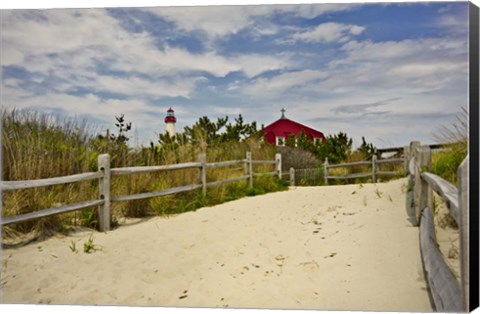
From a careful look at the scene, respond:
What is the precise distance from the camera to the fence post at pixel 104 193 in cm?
453

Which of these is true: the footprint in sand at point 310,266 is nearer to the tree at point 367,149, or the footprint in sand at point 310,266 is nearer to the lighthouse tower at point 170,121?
the tree at point 367,149

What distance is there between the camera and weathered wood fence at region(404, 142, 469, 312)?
6.85 ft

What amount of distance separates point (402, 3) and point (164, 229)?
299 cm

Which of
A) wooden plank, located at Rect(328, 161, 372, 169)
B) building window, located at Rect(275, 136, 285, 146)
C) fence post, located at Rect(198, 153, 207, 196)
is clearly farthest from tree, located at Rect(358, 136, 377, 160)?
fence post, located at Rect(198, 153, 207, 196)

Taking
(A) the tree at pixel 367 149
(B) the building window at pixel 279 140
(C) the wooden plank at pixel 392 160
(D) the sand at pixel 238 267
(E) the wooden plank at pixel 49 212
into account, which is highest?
(B) the building window at pixel 279 140

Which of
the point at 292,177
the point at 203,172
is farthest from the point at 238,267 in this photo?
the point at 292,177

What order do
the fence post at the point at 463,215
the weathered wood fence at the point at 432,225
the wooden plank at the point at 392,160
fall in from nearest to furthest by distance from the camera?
1. the fence post at the point at 463,215
2. the weathered wood fence at the point at 432,225
3. the wooden plank at the point at 392,160

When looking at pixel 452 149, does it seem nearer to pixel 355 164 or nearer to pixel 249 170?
pixel 355 164

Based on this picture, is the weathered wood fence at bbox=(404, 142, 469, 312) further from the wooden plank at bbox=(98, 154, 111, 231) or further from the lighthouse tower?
the wooden plank at bbox=(98, 154, 111, 231)

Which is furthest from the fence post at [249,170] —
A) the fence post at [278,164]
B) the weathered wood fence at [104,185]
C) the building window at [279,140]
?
the building window at [279,140]

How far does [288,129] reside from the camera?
4.26m

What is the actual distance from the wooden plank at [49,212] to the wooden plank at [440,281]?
3.01 m

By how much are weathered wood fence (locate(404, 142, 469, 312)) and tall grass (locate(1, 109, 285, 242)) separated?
187cm

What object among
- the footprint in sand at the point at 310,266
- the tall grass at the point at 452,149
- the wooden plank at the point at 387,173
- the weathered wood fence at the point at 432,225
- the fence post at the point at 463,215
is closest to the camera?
the fence post at the point at 463,215
